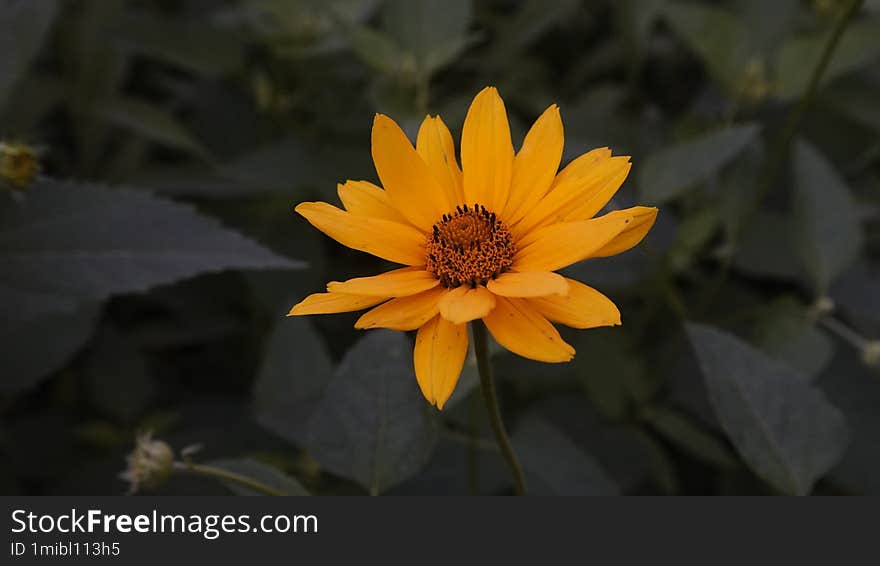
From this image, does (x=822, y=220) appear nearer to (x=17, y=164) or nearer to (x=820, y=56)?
(x=820, y=56)

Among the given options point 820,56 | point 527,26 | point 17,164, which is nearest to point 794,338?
point 820,56

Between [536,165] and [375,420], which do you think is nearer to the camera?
[536,165]

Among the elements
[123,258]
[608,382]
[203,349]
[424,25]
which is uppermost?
[424,25]

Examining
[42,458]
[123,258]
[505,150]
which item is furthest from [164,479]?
[42,458]

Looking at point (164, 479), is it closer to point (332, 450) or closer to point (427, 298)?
point (332, 450)

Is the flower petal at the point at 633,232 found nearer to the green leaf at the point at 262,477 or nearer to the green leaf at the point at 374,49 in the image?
the green leaf at the point at 262,477

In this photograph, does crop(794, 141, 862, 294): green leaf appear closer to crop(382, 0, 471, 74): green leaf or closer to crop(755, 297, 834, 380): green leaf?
crop(755, 297, 834, 380): green leaf
